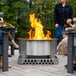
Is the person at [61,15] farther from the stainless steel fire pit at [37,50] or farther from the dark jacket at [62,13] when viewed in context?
the stainless steel fire pit at [37,50]

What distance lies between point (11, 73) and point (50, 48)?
1493 millimetres

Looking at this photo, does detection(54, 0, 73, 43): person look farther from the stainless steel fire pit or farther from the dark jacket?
the stainless steel fire pit

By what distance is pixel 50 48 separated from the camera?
17.6ft

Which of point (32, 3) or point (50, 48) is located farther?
point (32, 3)

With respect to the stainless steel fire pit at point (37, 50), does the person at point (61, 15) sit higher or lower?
higher

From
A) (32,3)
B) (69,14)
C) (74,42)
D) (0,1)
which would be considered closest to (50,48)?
(74,42)

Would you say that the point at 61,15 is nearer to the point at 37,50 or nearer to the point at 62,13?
the point at 62,13

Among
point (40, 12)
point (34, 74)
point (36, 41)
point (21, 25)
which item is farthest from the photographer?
point (21, 25)

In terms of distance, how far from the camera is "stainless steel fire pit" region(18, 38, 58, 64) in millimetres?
5309

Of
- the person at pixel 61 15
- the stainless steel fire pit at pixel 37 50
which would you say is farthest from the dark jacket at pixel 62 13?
the stainless steel fire pit at pixel 37 50

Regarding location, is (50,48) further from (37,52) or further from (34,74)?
(34,74)

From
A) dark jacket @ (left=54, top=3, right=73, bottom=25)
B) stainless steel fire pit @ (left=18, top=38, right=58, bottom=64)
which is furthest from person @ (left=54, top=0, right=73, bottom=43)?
stainless steel fire pit @ (left=18, top=38, right=58, bottom=64)

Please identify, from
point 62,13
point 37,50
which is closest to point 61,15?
point 62,13

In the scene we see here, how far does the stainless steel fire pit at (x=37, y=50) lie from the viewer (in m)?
5.31
